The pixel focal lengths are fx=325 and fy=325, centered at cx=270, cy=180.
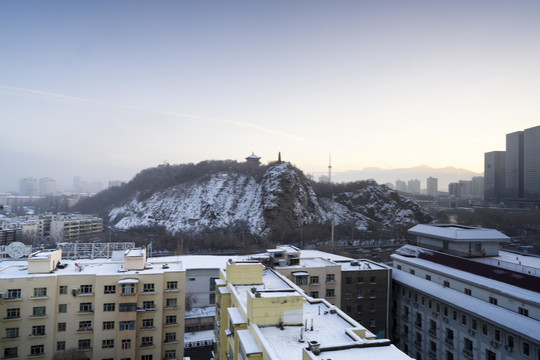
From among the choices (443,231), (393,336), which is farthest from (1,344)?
(443,231)

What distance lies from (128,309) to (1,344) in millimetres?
5159

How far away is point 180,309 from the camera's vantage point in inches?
632

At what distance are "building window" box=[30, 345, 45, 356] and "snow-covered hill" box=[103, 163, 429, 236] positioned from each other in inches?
1778

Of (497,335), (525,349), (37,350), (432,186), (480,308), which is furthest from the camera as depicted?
(432,186)

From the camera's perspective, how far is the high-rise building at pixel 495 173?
75.7 m

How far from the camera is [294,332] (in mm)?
8789

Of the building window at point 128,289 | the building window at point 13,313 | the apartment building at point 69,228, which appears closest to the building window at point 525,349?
the building window at point 128,289

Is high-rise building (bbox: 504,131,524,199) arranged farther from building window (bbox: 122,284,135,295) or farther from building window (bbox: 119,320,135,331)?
Answer: building window (bbox: 119,320,135,331)

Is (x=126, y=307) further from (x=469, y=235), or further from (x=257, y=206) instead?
(x=257, y=206)

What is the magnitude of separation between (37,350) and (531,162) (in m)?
74.6

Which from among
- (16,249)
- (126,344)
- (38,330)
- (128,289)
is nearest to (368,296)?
(126,344)

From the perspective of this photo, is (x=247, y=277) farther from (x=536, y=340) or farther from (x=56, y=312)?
(x=536, y=340)

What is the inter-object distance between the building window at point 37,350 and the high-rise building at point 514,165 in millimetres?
76540

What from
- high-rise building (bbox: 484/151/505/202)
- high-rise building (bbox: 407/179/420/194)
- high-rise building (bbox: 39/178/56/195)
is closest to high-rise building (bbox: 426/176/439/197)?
high-rise building (bbox: 407/179/420/194)
